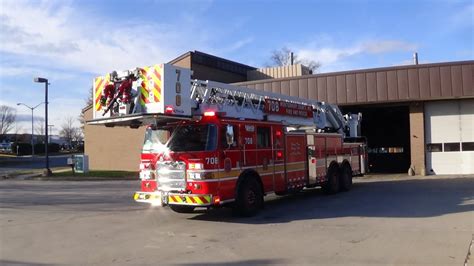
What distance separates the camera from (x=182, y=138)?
39.1ft

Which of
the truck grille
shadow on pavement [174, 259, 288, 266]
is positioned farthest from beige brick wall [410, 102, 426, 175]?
shadow on pavement [174, 259, 288, 266]

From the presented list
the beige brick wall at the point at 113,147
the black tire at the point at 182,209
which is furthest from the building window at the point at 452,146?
the beige brick wall at the point at 113,147

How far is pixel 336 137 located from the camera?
715 inches

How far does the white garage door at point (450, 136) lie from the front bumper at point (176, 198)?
18.4m

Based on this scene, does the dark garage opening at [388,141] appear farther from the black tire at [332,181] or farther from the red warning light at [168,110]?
the red warning light at [168,110]

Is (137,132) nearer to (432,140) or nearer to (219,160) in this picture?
(432,140)

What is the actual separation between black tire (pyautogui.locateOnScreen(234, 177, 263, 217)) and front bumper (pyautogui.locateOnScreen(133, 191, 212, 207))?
110 centimetres

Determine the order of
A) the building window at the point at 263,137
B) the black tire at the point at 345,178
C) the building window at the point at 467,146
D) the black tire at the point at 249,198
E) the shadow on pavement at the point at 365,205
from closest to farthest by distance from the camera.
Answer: the black tire at the point at 249,198 → the shadow on pavement at the point at 365,205 → the building window at the point at 263,137 → the black tire at the point at 345,178 → the building window at the point at 467,146

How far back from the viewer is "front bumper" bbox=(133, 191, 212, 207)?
11.1 m

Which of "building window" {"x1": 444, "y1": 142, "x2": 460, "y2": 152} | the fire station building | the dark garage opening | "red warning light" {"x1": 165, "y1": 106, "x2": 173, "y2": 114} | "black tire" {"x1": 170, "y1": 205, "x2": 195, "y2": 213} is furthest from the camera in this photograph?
the dark garage opening

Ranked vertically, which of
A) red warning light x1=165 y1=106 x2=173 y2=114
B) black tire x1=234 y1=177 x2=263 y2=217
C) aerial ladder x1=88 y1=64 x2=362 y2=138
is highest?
aerial ladder x1=88 y1=64 x2=362 y2=138

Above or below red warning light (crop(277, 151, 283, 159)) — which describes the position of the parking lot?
below

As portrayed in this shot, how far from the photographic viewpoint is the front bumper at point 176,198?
11.1 metres

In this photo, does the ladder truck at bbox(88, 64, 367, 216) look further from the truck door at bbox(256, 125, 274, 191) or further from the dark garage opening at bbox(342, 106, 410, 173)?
the dark garage opening at bbox(342, 106, 410, 173)
